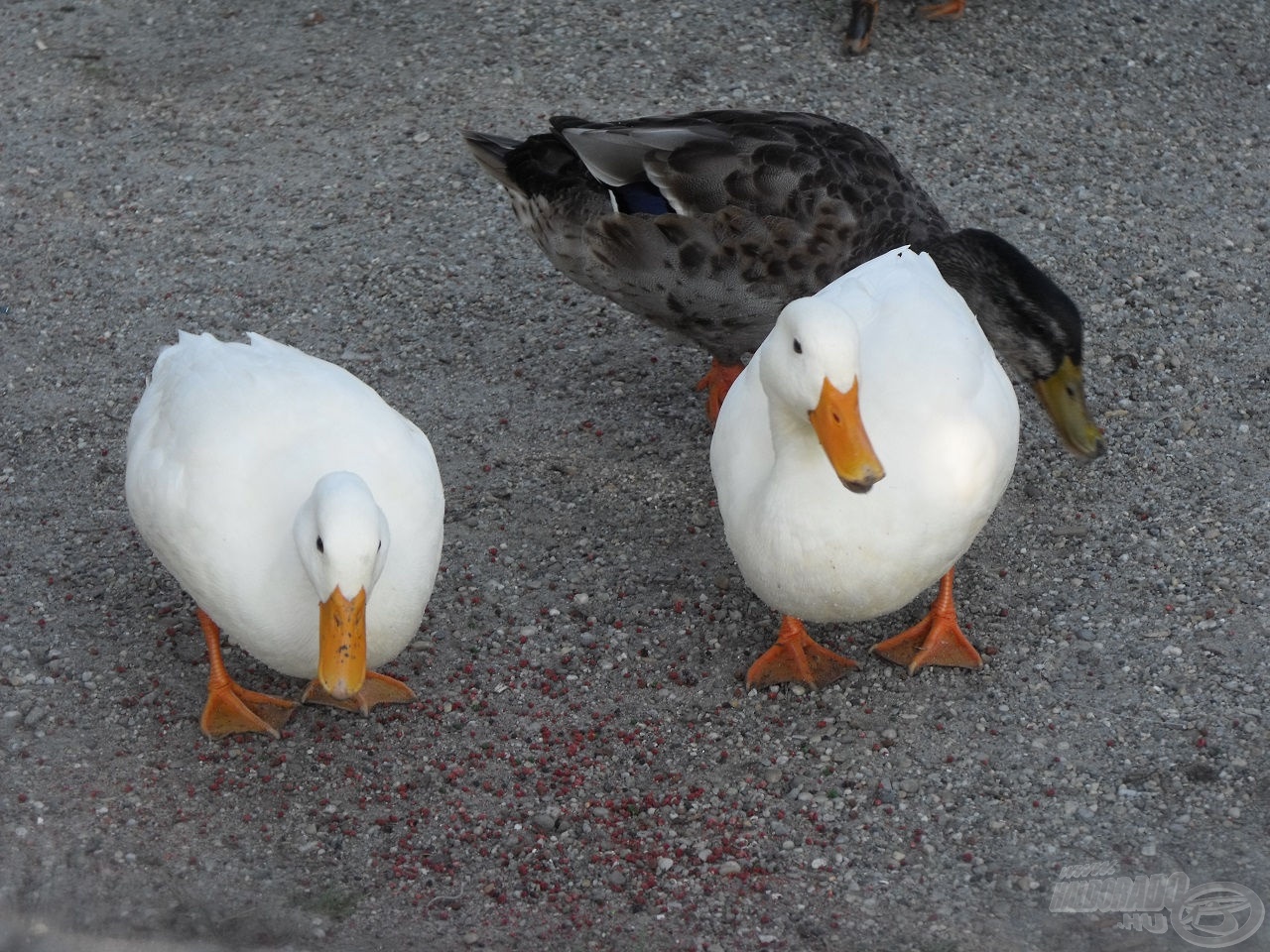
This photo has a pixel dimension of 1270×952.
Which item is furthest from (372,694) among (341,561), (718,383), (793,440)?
(718,383)

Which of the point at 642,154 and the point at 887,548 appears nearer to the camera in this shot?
the point at 887,548

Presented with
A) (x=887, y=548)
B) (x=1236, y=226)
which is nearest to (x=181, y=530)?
(x=887, y=548)

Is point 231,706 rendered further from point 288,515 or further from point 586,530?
point 586,530

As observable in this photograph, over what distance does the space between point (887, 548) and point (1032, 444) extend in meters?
1.62

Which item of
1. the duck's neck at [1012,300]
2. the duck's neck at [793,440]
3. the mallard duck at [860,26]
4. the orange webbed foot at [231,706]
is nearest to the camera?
the duck's neck at [793,440]

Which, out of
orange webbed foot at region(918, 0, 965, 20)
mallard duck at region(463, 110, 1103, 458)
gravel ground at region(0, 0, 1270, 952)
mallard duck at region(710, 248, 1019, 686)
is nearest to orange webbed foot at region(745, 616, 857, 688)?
gravel ground at region(0, 0, 1270, 952)

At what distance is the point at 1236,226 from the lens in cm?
595

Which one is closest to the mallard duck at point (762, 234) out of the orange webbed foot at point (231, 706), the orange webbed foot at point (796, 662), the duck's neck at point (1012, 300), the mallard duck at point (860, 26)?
the duck's neck at point (1012, 300)

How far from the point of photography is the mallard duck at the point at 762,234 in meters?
4.71

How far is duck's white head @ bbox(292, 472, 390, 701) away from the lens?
130 inches

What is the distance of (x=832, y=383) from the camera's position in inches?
136

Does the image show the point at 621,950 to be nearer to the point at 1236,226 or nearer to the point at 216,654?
the point at 216,654

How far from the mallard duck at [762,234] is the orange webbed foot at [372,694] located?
5.68 feet

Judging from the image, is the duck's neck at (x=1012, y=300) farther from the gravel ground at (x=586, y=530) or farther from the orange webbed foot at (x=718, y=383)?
the orange webbed foot at (x=718, y=383)
